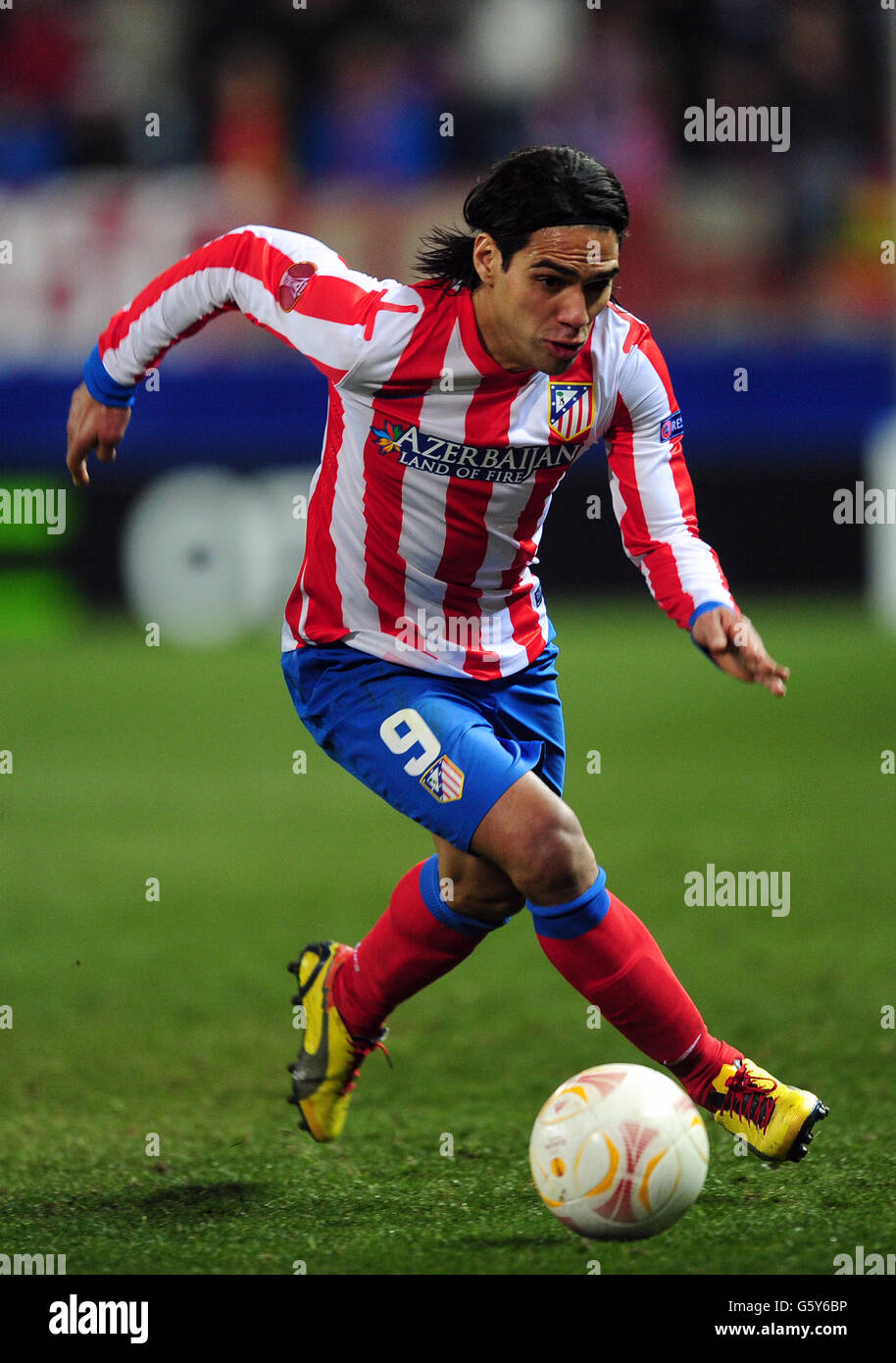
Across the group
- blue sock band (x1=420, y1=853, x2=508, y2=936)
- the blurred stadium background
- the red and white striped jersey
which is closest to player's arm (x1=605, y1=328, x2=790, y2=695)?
the red and white striped jersey

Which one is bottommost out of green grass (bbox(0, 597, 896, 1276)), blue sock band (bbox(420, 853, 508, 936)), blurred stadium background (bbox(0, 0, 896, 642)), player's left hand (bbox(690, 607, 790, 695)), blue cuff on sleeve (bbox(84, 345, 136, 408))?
green grass (bbox(0, 597, 896, 1276))

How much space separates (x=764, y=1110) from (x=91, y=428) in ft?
6.23

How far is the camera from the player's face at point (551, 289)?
3.20 meters

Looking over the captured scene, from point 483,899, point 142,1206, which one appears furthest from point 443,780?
point 142,1206

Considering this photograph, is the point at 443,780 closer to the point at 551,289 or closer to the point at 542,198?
the point at 551,289

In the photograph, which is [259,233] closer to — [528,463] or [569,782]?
[528,463]

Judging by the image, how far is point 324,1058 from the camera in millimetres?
3891

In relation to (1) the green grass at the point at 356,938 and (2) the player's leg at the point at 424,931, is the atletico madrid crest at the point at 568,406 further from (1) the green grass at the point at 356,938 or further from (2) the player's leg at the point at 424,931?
(1) the green grass at the point at 356,938

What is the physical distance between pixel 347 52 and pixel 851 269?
447cm

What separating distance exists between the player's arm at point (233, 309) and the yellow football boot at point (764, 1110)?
1.53 m

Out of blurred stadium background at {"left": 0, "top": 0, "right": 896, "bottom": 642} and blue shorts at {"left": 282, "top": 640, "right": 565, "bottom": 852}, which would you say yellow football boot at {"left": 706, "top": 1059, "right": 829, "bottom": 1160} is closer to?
blue shorts at {"left": 282, "top": 640, "right": 565, "bottom": 852}

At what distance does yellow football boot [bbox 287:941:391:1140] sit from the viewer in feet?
12.7

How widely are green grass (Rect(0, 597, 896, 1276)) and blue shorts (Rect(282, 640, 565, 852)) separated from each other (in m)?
0.78

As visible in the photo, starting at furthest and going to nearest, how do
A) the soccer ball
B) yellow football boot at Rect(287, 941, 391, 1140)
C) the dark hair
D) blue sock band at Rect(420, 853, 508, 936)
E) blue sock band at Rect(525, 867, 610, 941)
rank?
yellow football boot at Rect(287, 941, 391, 1140)
blue sock band at Rect(420, 853, 508, 936)
blue sock band at Rect(525, 867, 610, 941)
the dark hair
the soccer ball
